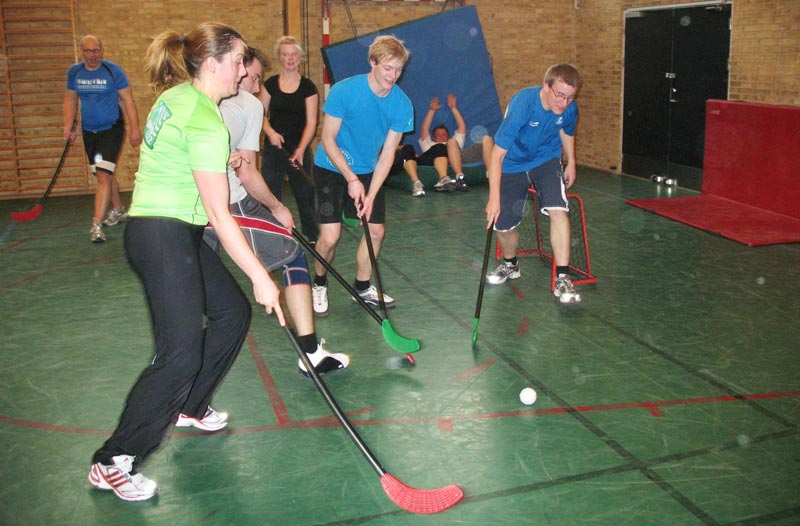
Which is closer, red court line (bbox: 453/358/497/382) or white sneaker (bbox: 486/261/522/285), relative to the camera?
red court line (bbox: 453/358/497/382)

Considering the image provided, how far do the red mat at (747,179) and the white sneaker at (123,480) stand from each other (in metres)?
5.63

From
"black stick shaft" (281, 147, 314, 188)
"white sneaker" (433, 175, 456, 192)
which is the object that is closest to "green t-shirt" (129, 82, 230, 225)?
"black stick shaft" (281, 147, 314, 188)

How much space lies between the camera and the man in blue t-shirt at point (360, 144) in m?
4.61

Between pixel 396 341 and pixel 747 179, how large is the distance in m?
5.59

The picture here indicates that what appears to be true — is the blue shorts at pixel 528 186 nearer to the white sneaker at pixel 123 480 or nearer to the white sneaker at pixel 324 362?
the white sneaker at pixel 324 362

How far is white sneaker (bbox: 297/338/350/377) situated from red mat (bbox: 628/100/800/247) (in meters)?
4.28

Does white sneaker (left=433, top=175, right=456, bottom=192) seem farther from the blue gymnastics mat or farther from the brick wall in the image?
the brick wall

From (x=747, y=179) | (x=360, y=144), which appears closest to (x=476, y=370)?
(x=360, y=144)

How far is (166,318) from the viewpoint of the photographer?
2791mm

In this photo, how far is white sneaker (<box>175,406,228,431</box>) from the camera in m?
3.56

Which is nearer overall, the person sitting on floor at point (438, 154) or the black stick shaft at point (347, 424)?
the black stick shaft at point (347, 424)

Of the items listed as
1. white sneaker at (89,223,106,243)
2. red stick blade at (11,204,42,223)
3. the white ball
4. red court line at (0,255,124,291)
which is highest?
red stick blade at (11,204,42,223)

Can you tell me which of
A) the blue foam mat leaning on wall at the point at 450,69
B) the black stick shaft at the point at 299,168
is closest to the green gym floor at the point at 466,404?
the black stick shaft at the point at 299,168

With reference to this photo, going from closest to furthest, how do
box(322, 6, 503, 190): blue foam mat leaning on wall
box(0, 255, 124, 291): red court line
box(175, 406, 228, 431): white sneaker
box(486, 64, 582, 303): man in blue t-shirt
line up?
1. box(175, 406, 228, 431): white sneaker
2. box(486, 64, 582, 303): man in blue t-shirt
3. box(0, 255, 124, 291): red court line
4. box(322, 6, 503, 190): blue foam mat leaning on wall
